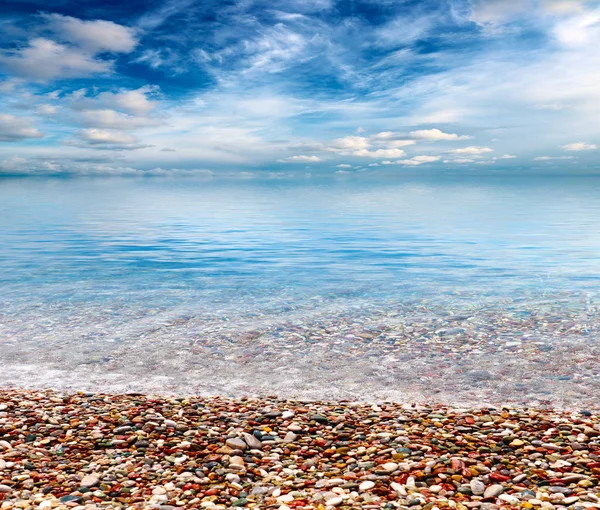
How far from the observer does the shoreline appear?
20.7ft

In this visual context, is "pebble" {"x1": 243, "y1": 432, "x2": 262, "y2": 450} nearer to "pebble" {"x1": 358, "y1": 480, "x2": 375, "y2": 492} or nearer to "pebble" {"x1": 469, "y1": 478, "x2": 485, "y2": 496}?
"pebble" {"x1": 358, "y1": 480, "x2": 375, "y2": 492}

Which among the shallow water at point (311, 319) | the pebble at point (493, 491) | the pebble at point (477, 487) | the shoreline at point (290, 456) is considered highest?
the pebble at point (493, 491)

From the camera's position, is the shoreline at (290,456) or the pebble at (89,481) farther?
the pebble at (89,481)

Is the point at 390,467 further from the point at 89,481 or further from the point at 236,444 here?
the point at 89,481

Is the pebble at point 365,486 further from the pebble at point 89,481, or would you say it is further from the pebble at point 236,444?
the pebble at point 89,481

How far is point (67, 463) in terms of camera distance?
23.9 feet

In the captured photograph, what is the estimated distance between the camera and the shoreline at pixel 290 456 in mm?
6297

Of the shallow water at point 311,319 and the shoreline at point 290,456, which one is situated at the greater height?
the shoreline at point 290,456

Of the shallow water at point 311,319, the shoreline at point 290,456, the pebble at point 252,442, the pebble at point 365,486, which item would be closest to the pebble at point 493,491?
the shoreline at point 290,456

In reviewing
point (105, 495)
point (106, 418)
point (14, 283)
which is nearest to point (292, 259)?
point (14, 283)

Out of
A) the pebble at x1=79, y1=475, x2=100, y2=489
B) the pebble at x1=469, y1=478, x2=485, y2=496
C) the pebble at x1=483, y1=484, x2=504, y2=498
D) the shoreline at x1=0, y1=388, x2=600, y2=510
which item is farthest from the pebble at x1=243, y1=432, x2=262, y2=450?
the pebble at x1=483, y1=484, x2=504, y2=498

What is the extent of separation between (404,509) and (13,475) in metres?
4.95

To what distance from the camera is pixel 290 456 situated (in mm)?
7461

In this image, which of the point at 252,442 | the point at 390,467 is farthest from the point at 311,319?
the point at 390,467
